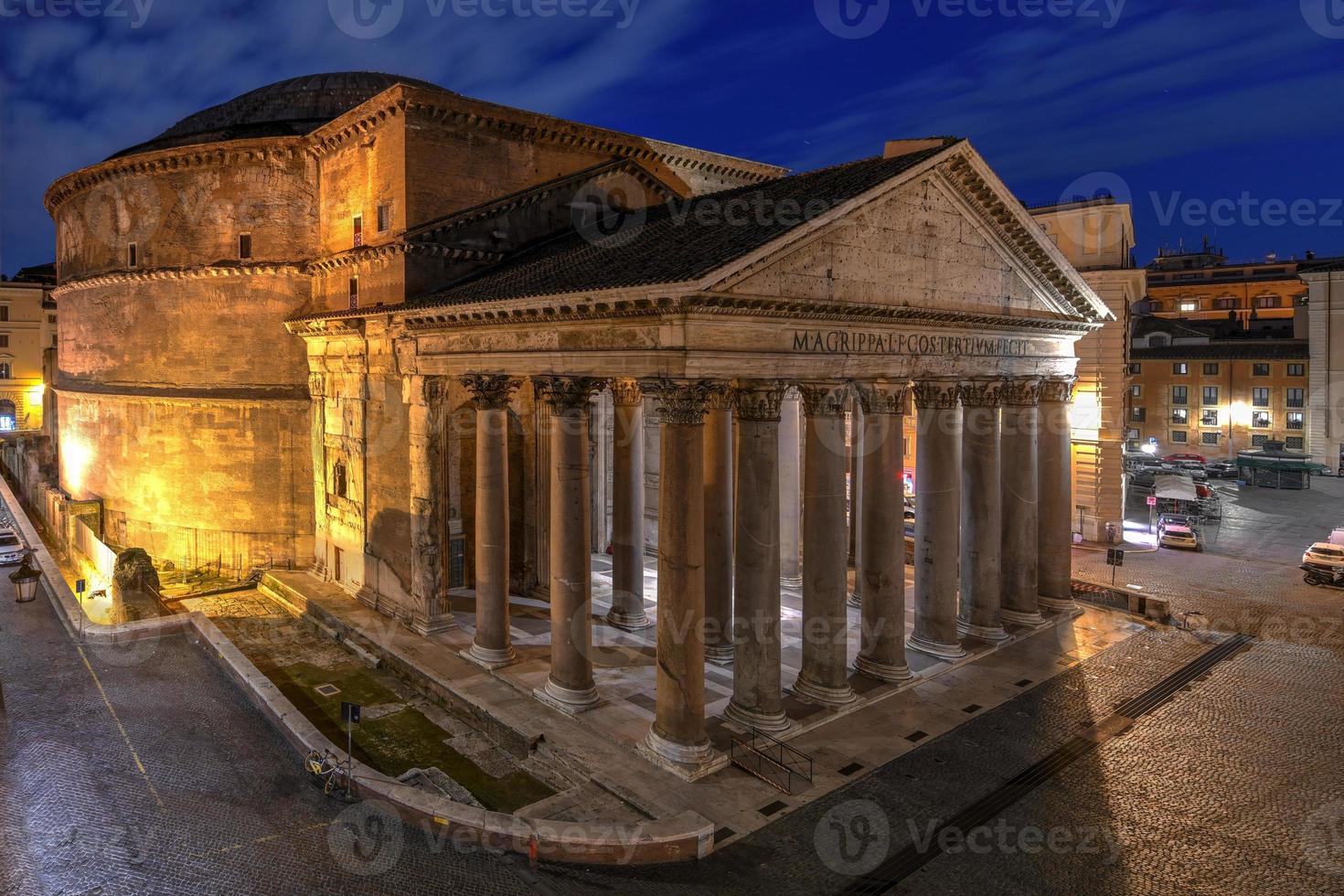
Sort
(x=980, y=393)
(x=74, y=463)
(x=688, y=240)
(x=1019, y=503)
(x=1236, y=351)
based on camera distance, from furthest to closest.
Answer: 1. (x=1236, y=351)
2. (x=74, y=463)
3. (x=1019, y=503)
4. (x=980, y=393)
5. (x=688, y=240)

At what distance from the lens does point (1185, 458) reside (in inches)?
2114

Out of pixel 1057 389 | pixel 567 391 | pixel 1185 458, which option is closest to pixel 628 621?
pixel 567 391

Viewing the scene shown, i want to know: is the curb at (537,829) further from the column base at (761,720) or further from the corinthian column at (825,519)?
the corinthian column at (825,519)

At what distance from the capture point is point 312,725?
15.1m

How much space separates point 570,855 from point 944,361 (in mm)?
11268

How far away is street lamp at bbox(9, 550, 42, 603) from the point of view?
22.2m

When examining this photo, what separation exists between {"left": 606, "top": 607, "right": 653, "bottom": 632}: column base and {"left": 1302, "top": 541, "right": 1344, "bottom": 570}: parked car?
2016cm

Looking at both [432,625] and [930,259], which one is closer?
[930,259]

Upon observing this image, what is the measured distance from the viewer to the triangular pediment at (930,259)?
13.5 m

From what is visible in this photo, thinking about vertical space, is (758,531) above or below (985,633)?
above

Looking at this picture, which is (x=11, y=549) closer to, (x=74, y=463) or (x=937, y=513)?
(x=74, y=463)

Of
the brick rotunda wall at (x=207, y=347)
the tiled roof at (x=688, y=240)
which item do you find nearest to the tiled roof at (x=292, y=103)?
the brick rotunda wall at (x=207, y=347)

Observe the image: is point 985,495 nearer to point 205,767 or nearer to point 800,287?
point 800,287

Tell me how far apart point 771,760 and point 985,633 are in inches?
312
